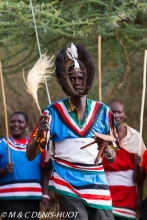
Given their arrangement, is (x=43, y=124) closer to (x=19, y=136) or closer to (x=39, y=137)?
(x=39, y=137)

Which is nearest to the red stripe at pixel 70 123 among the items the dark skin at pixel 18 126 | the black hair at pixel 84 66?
the black hair at pixel 84 66

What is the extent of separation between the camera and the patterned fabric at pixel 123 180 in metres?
7.65

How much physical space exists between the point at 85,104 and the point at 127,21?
3.30 m

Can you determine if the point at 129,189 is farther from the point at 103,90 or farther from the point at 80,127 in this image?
the point at 80,127

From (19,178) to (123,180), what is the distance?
3.97 ft

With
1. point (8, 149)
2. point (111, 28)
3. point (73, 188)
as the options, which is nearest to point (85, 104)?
point (73, 188)

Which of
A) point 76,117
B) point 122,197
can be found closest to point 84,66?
point 76,117

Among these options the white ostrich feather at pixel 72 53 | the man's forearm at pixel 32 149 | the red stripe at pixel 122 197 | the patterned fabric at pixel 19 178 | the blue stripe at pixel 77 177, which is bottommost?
the red stripe at pixel 122 197

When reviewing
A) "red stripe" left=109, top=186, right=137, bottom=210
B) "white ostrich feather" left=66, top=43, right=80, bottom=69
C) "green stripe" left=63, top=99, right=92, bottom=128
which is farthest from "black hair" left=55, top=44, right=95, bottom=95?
"red stripe" left=109, top=186, right=137, bottom=210

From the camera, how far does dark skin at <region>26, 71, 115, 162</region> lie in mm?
5562

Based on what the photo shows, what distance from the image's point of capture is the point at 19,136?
7.79m

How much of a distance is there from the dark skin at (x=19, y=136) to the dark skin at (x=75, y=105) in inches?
65.4

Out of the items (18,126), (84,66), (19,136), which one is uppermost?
(84,66)

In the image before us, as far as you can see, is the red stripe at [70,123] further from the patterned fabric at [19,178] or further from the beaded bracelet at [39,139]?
the patterned fabric at [19,178]
